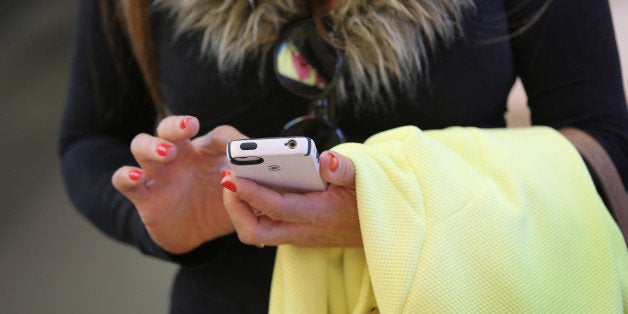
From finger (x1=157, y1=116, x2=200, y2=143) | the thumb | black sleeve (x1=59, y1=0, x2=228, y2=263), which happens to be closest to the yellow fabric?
the thumb

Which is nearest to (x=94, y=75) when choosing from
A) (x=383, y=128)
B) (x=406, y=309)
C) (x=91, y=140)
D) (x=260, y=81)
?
(x=91, y=140)

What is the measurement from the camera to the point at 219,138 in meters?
0.46

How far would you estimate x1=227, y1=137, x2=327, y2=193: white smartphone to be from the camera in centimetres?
36

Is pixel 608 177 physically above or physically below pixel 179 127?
below

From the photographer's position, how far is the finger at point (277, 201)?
398 mm

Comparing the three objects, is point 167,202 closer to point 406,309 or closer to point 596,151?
point 406,309

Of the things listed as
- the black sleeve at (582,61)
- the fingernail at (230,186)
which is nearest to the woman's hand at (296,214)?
the fingernail at (230,186)

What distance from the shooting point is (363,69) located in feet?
1.73

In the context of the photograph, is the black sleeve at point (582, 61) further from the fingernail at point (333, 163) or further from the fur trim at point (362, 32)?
the fingernail at point (333, 163)

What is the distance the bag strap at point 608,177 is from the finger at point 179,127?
32cm

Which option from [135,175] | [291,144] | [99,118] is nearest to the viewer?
[291,144]

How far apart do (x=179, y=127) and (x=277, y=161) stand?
0.10 meters

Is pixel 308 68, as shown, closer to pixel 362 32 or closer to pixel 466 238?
pixel 362 32

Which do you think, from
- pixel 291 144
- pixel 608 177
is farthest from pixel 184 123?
pixel 608 177
